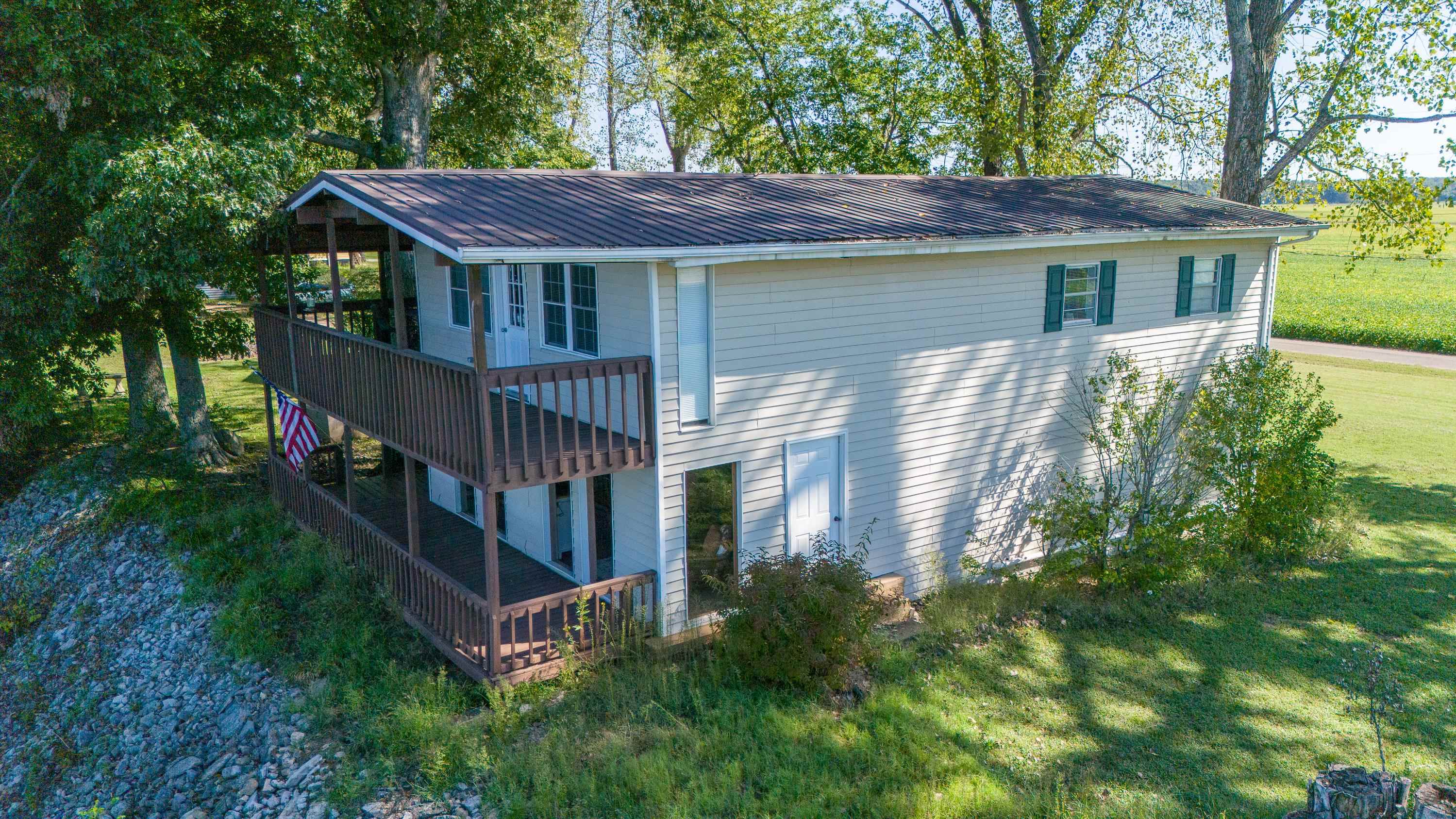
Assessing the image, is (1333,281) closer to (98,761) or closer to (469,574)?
(469,574)

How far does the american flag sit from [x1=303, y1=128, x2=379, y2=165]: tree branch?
304 inches

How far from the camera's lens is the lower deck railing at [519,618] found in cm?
948

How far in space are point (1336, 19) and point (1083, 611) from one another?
14994mm

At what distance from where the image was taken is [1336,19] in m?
19.3

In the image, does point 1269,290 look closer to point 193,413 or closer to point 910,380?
point 910,380

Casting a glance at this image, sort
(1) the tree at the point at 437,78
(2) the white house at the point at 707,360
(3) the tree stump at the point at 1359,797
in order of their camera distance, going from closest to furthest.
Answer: (3) the tree stump at the point at 1359,797 → (2) the white house at the point at 707,360 → (1) the tree at the point at 437,78

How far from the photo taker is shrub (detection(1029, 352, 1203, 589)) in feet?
41.3

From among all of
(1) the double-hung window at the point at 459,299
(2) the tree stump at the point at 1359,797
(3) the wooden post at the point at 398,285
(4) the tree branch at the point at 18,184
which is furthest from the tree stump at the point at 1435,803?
(4) the tree branch at the point at 18,184

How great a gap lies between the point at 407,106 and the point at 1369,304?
3771 centimetres

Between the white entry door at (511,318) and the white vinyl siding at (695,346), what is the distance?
3.12 meters

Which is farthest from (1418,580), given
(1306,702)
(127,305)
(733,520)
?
(127,305)

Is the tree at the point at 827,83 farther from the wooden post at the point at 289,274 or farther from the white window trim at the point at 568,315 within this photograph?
the white window trim at the point at 568,315

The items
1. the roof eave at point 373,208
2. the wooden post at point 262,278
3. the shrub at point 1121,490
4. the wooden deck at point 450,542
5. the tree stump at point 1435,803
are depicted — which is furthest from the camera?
A: the wooden post at point 262,278

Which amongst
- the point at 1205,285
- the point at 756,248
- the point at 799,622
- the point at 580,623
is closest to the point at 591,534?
the point at 580,623
